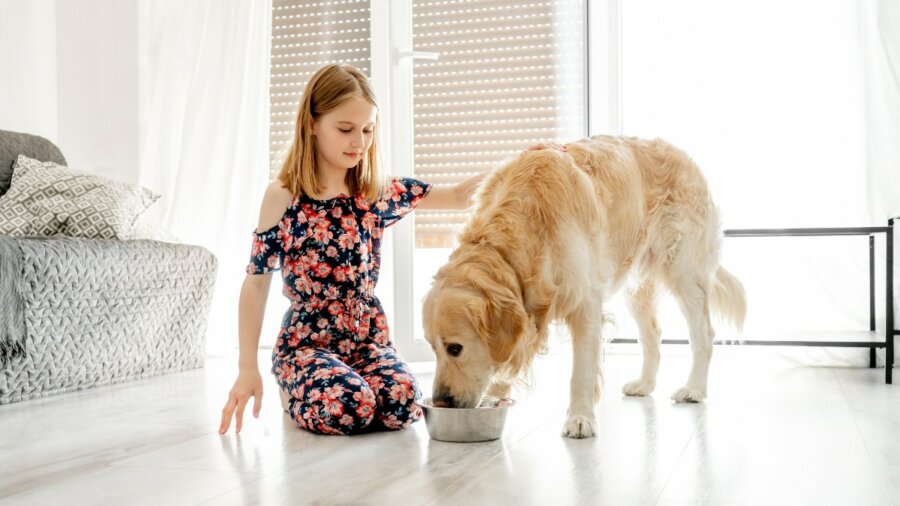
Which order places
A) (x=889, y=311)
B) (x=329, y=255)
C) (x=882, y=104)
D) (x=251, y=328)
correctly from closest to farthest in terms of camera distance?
(x=251, y=328) < (x=329, y=255) < (x=889, y=311) < (x=882, y=104)

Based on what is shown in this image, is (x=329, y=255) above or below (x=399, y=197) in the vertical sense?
below

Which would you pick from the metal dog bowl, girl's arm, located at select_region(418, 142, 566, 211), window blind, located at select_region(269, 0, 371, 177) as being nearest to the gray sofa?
window blind, located at select_region(269, 0, 371, 177)

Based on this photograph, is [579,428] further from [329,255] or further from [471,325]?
[329,255]

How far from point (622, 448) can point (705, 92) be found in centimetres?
232

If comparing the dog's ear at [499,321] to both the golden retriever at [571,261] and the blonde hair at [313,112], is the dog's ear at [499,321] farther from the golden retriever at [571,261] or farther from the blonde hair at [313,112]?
the blonde hair at [313,112]

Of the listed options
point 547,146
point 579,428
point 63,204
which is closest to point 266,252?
point 547,146

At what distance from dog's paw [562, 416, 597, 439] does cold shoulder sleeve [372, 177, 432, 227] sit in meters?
0.83

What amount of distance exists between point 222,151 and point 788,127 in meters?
2.77

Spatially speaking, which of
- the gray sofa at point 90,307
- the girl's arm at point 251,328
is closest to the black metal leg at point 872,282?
the girl's arm at point 251,328

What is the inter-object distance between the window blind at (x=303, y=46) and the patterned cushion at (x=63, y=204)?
0.83 metres

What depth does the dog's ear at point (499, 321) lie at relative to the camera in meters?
1.96

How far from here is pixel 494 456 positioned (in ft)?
6.30

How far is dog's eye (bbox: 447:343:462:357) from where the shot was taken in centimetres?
199

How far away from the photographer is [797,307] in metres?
3.70
